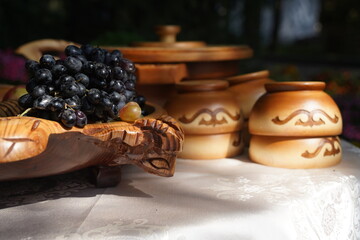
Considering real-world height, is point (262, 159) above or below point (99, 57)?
below

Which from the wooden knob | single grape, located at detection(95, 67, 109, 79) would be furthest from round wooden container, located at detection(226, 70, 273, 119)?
single grape, located at detection(95, 67, 109, 79)

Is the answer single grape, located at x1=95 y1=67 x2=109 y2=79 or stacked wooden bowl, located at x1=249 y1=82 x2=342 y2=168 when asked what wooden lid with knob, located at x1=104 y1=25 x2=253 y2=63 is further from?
single grape, located at x1=95 y1=67 x2=109 y2=79

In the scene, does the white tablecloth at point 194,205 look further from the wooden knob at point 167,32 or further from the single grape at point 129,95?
the wooden knob at point 167,32

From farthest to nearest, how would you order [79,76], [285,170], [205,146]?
[205,146] → [285,170] → [79,76]

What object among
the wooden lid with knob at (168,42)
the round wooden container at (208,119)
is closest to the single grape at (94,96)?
the round wooden container at (208,119)

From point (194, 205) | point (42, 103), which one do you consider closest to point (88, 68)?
point (42, 103)

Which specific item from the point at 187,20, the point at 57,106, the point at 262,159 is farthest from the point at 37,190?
the point at 187,20

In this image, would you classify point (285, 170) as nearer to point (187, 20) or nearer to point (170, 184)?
point (170, 184)
